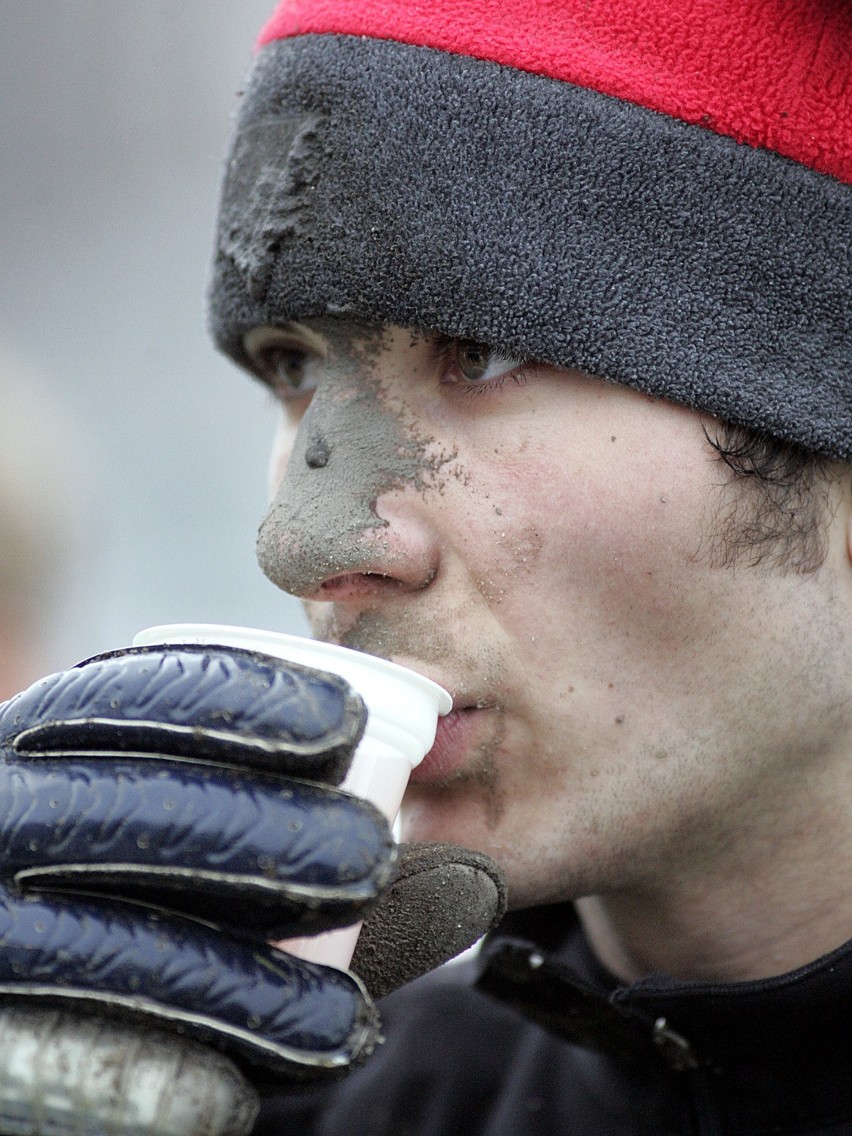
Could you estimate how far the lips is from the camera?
145cm

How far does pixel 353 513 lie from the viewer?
1433 millimetres

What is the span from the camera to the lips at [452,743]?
145 cm

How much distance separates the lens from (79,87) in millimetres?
6086

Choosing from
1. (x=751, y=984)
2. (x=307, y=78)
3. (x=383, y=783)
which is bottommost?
(x=751, y=984)

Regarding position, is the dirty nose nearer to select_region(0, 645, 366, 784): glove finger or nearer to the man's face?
the man's face

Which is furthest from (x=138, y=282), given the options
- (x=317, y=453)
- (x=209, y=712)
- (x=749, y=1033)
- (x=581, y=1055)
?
(x=209, y=712)

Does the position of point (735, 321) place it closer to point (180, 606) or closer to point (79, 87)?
point (180, 606)

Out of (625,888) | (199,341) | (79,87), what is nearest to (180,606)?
(199,341)

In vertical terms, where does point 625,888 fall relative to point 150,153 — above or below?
below

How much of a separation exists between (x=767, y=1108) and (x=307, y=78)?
1273 millimetres

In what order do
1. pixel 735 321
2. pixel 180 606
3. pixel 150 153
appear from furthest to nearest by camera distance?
pixel 150 153
pixel 180 606
pixel 735 321

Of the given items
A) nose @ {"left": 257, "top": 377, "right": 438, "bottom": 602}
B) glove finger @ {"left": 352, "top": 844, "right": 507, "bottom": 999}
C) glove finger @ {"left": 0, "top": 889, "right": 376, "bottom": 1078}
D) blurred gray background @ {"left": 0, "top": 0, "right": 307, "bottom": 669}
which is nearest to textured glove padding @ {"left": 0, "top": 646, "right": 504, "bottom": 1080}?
glove finger @ {"left": 0, "top": 889, "right": 376, "bottom": 1078}

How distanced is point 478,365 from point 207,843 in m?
0.67

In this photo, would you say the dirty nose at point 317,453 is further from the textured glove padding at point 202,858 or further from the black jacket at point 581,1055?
the black jacket at point 581,1055
